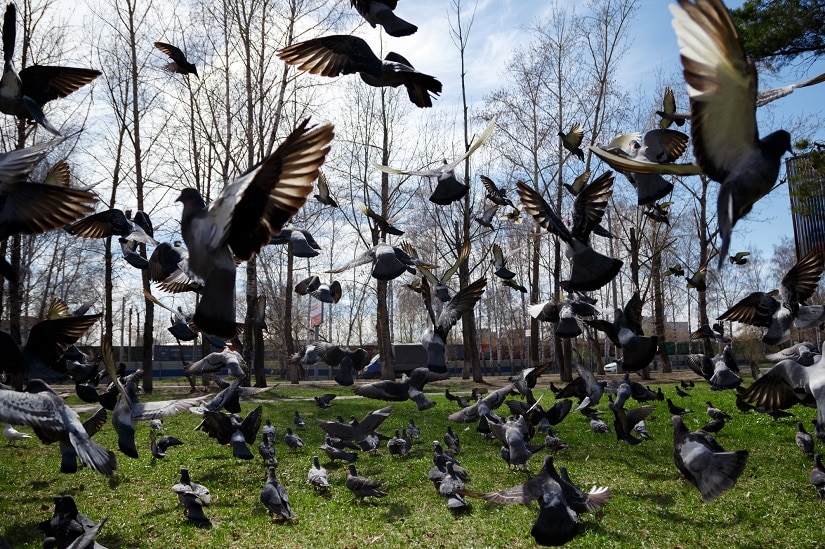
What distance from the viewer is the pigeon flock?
1967mm

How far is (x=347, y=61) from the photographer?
3.95m

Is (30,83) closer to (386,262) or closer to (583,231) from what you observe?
(386,262)

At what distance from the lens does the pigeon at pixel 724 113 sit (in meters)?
1.79

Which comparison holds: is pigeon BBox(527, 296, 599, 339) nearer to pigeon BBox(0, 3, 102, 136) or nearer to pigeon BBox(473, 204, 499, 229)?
pigeon BBox(473, 204, 499, 229)

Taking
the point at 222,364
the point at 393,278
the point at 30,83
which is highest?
the point at 30,83

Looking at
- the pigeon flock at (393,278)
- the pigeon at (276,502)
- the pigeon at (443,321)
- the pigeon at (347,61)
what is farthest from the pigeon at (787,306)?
the pigeon at (276,502)

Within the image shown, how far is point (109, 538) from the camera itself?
20.4 ft

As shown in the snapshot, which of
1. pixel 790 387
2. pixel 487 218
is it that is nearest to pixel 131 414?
pixel 487 218

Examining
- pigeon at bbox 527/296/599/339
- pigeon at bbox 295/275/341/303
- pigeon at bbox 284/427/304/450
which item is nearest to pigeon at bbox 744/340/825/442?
pigeon at bbox 527/296/599/339

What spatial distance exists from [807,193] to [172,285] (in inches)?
533

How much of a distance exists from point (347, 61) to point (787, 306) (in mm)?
4740

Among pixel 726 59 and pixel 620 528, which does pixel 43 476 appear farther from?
pixel 726 59

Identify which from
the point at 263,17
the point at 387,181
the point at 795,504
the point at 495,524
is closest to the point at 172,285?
the point at 495,524

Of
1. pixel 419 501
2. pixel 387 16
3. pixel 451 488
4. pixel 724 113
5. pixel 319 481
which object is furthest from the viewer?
pixel 319 481
